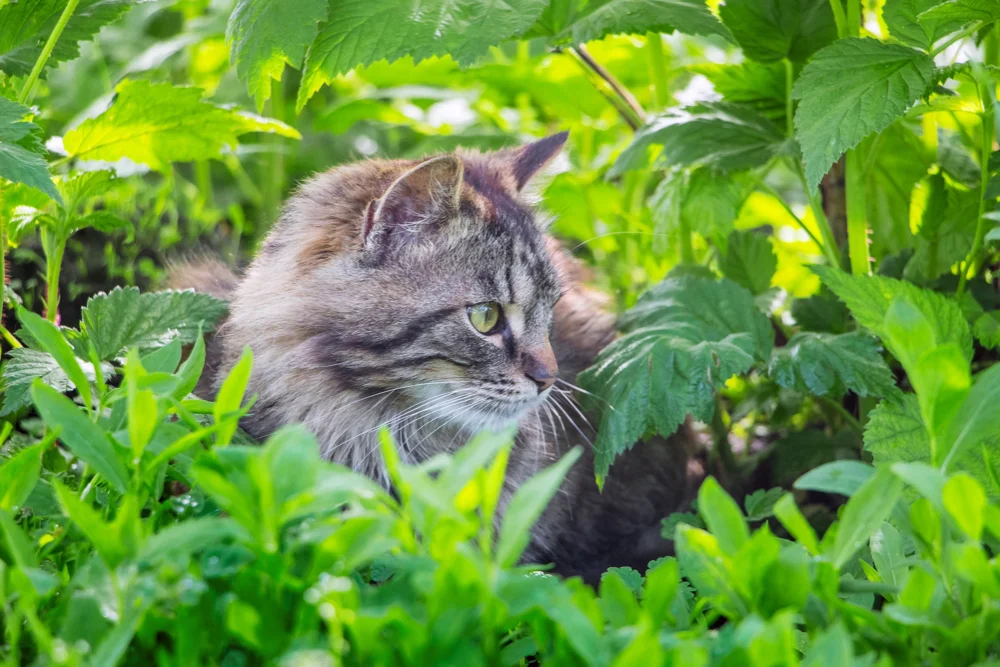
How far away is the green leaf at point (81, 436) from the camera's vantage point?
104cm

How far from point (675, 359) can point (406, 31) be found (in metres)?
0.74

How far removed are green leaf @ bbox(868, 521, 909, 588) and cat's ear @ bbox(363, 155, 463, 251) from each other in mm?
933

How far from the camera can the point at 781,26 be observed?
187cm

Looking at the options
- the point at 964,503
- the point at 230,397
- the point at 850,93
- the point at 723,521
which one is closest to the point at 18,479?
the point at 230,397

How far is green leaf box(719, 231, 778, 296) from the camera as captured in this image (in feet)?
7.14

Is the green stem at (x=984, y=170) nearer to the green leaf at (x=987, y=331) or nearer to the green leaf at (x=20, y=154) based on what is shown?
the green leaf at (x=987, y=331)

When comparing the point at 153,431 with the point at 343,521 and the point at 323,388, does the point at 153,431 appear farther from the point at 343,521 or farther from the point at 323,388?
the point at 323,388

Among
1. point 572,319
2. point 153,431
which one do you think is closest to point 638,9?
point 572,319

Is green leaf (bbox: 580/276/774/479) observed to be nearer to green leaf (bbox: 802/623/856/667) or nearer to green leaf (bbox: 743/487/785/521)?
green leaf (bbox: 743/487/785/521)

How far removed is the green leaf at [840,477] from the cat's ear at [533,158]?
1.14m

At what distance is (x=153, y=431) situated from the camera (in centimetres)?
106

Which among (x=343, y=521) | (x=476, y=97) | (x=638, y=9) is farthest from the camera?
(x=476, y=97)

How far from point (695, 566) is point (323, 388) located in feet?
3.15

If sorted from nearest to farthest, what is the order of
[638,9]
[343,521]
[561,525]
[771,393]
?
[343,521]
[638,9]
[561,525]
[771,393]
